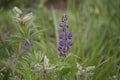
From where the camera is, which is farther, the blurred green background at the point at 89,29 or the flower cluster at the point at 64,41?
the blurred green background at the point at 89,29

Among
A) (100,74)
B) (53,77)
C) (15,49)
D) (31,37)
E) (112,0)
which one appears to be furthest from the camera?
(112,0)

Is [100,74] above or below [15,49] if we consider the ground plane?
below

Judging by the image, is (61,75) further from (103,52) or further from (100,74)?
(103,52)

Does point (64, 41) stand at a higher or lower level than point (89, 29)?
lower

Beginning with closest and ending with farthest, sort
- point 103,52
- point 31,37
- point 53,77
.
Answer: point 53,77 < point 31,37 < point 103,52

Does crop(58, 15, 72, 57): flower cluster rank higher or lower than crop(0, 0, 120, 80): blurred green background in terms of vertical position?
lower

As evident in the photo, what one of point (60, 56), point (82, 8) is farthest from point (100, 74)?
point (82, 8)

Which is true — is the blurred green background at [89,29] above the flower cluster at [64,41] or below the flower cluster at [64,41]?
above

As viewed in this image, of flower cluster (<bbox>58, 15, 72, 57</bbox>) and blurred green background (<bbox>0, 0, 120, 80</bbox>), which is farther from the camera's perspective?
blurred green background (<bbox>0, 0, 120, 80</bbox>)

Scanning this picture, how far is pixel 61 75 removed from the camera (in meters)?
1.51

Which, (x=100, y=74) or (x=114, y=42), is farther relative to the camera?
(x=114, y=42)

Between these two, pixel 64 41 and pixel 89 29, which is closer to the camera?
pixel 64 41

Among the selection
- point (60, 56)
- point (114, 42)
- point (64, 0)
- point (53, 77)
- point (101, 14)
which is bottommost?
point (53, 77)

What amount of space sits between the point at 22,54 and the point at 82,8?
2395mm
